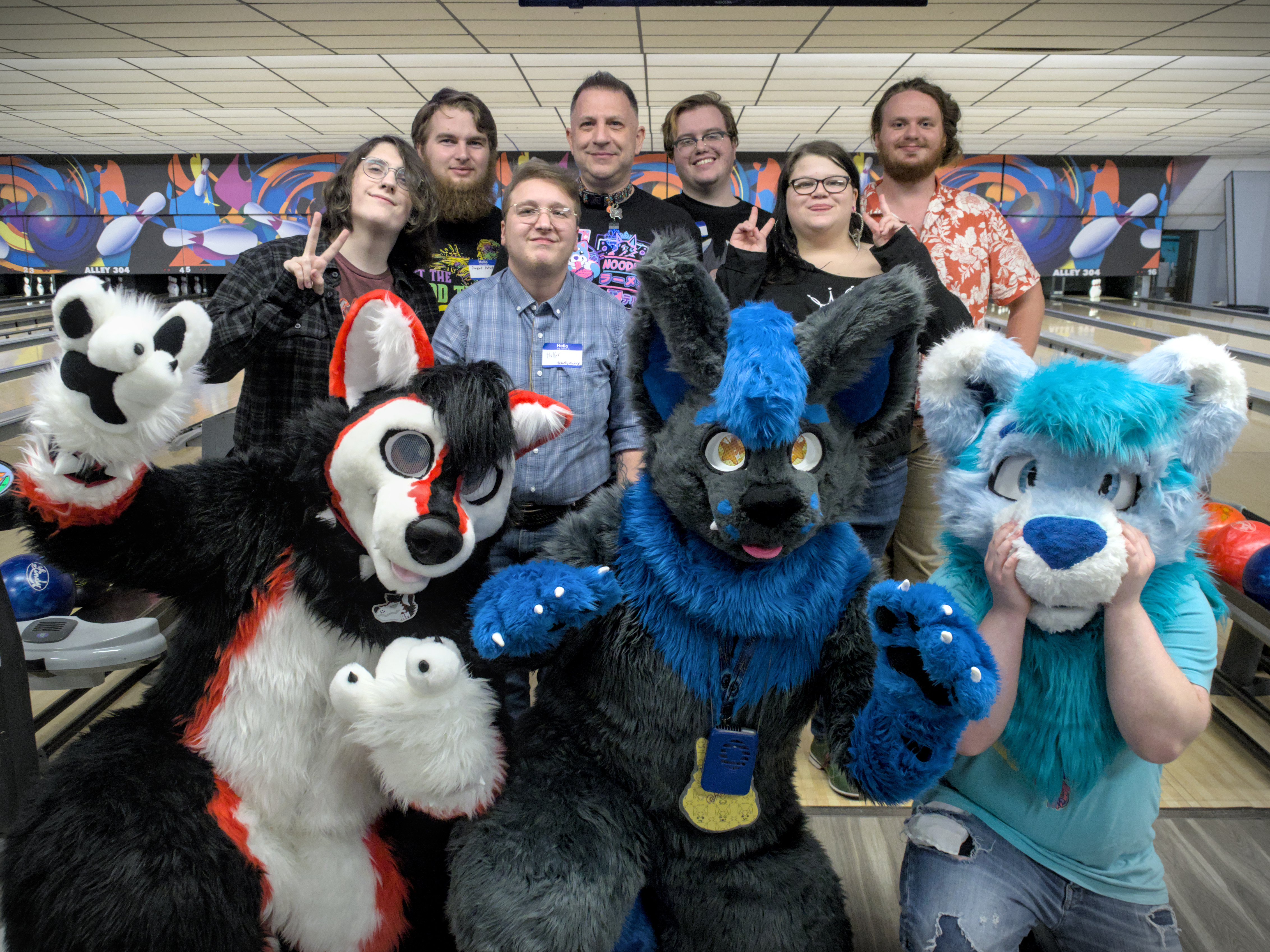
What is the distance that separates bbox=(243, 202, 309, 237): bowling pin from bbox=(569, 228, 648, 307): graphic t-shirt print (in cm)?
911

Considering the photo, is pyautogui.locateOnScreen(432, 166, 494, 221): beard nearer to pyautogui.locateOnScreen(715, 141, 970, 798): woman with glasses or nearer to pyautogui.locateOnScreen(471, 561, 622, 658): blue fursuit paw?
pyautogui.locateOnScreen(715, 141, 970, 798): woman with glasses

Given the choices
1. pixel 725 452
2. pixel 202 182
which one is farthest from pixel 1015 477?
pixel 202 182

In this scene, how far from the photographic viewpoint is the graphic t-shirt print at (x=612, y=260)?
2.02m

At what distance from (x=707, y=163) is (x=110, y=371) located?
1854 mm

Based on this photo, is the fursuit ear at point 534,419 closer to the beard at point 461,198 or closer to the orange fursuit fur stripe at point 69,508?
the orange fursuit fur stripe at point 69,508

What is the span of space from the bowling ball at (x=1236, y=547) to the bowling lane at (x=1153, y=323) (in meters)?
3.35

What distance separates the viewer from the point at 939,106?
212cm

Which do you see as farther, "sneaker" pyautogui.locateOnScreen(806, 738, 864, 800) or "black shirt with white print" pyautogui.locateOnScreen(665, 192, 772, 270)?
"black shirt with white print" pyautogui.locateOnScreen(665, 192, 772, 270)

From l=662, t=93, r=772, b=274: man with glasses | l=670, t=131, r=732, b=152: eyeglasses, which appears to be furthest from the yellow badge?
l=670, t=131, r=732, b=152: eyeglasses

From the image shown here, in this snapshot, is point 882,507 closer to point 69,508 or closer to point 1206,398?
point 1206,398

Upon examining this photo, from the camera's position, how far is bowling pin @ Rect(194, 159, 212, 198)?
9.90 metres

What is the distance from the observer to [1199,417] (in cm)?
107

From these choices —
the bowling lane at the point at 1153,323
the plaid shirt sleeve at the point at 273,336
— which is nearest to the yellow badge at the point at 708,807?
the plaid shirt sleeve at the point at 273,336

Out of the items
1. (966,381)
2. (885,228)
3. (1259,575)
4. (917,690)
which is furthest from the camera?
(885,228)
